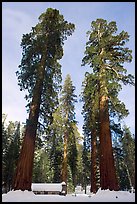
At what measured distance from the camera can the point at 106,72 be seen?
15.0 m

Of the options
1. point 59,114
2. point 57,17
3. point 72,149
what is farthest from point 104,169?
point 59,114

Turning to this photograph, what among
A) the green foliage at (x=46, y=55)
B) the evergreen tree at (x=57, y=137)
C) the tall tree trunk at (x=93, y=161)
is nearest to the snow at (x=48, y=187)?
the evergreen tree at (x=57, y=137)

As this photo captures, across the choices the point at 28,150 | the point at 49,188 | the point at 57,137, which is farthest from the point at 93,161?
the point at 49,188

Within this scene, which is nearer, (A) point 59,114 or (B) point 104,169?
(B) point 104,169

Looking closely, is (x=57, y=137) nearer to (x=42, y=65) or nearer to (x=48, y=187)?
(x=48, y=187)

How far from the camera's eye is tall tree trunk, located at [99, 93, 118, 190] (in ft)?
40.5

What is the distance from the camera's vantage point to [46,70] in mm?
15383

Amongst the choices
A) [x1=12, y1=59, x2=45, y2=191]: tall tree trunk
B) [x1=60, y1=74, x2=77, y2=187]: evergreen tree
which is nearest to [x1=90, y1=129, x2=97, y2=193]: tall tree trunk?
[x1=60, y1=74, x2=77, y2=187]: evergreen tree

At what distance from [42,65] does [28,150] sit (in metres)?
5.77

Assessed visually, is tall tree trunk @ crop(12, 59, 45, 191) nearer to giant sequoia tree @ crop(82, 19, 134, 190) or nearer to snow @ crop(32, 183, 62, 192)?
giant sequoia tree @ crop(82, 19, 134, 190)

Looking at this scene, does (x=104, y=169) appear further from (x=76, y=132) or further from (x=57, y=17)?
(x=76, y=132)

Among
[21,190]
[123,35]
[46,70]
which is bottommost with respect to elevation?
[21,190]

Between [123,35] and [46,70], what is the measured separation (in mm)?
5936

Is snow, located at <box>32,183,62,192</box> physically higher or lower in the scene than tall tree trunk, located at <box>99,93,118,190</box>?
lower
